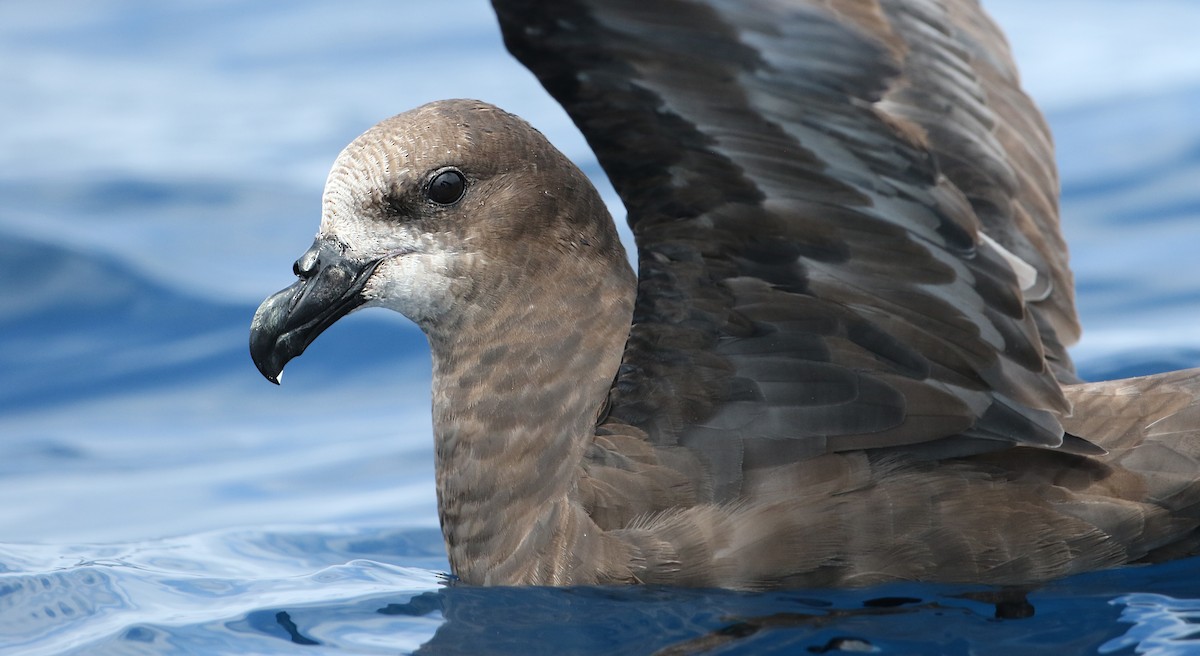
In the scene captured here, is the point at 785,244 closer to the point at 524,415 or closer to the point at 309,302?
the point at 524,415

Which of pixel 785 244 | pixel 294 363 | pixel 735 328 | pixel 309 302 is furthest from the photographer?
pixel 294 363

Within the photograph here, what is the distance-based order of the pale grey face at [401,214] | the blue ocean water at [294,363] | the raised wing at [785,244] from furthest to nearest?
the pale grey face at [401,214] < the blue ocean water at [294,363] < the raised wing at [785,244]

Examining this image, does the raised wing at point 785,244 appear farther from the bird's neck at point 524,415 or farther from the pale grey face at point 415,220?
the pale grey face at point 415,220

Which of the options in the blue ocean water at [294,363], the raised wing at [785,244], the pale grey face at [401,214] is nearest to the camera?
the raised wing at [785,244]

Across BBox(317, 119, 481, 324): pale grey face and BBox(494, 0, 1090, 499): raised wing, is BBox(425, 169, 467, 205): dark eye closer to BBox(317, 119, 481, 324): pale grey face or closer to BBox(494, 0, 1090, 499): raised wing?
BBox(317, 119, 481, 324): pale grey face

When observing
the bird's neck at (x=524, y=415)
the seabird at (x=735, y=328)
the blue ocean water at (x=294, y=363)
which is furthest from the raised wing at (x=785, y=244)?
the blue ocean water at (x=294, y=363)

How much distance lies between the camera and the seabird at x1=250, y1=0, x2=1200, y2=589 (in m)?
3.72

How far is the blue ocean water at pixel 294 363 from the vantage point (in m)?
4.32

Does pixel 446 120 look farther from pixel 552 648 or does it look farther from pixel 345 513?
pixel 345 513

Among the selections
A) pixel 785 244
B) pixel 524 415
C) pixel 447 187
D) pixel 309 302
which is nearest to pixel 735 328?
pixel 785 244

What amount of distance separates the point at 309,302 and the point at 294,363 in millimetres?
3202

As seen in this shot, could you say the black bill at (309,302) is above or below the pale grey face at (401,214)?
below

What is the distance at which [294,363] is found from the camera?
7.67 m

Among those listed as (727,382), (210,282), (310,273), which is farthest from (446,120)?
(210,282)
